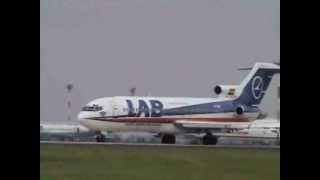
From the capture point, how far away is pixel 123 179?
4438mm

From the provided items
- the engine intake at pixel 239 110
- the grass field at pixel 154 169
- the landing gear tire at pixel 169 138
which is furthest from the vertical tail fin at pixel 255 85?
the grass field at pixel 154 169

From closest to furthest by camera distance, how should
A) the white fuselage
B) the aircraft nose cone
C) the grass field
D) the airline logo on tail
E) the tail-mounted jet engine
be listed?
the grass field
the aircraft nose cone
the white fuselage
the tail-mounted jet engine
the airline logo on tail

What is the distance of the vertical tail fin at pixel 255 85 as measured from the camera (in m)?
15.2

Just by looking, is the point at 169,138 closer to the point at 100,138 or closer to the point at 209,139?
the point at 209,139

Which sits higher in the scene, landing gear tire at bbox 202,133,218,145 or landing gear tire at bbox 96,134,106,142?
landing gear tire at bbox 96,134,106,142

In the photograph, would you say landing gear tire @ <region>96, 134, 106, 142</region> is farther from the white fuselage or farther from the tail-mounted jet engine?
the tail-mounted jet engine

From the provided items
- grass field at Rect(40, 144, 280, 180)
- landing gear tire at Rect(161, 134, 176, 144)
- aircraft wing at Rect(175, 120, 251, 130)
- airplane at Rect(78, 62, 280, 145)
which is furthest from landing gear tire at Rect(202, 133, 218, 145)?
grass field at Rect(40, 144, 280, 180)

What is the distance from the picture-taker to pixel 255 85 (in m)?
15.4

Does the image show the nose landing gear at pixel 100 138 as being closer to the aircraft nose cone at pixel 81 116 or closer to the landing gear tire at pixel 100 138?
the landing gear tire at pixel 100 138

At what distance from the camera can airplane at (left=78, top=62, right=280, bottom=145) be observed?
13.2m

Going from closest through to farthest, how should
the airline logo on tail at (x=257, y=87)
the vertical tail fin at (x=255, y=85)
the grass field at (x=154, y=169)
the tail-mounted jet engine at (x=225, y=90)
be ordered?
the grass field at (x=154, y=169), the tail-mounted jet engine at (x=225, y=90), the vertical tail fin at (x=255, y=85), the airline logo on tail at (x=257, y=87)
